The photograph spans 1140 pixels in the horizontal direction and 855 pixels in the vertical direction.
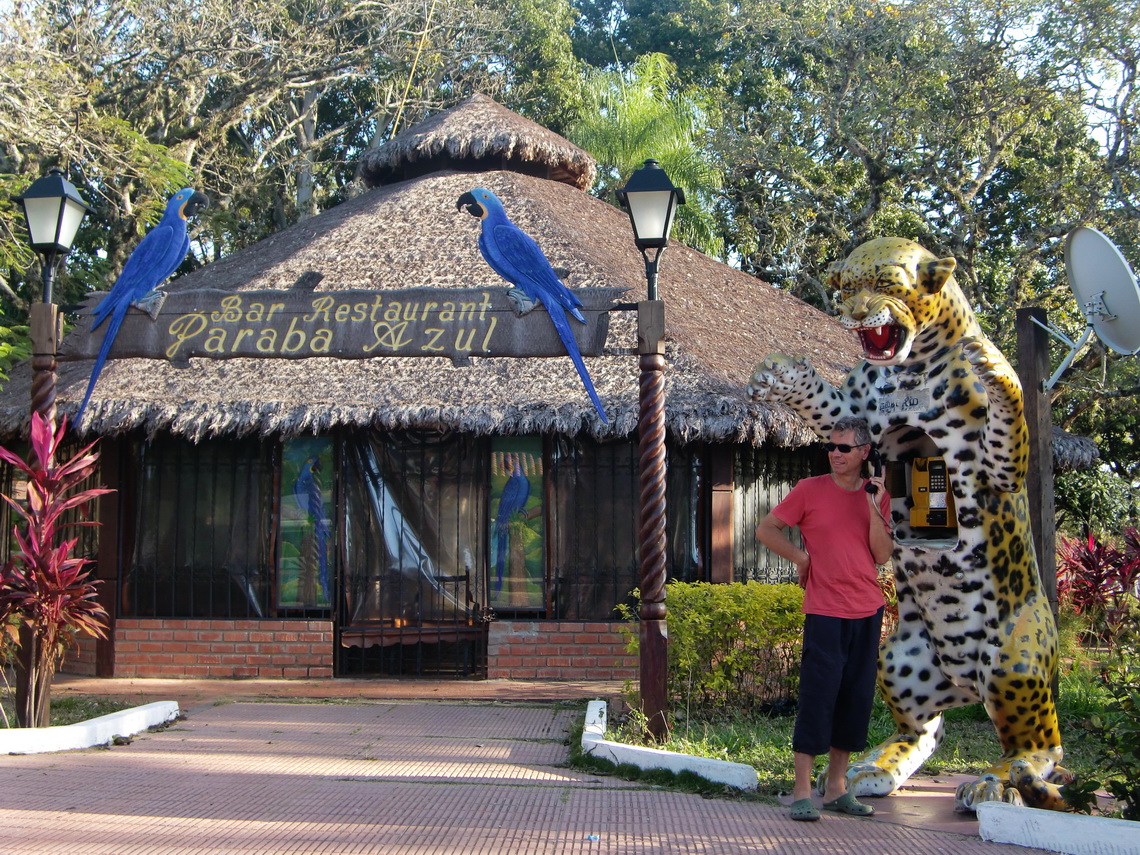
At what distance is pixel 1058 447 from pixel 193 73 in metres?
15.2

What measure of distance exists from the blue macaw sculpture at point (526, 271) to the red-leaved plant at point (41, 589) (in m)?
2.89

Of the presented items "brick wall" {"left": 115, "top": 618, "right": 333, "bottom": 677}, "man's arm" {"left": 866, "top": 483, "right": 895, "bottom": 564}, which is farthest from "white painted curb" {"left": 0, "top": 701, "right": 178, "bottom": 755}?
"man's arm" {"left": 866, "top": 483, "right": 895, "bottom": 564}

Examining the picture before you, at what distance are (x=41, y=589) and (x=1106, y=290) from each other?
639cm

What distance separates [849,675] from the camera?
488 centimetres

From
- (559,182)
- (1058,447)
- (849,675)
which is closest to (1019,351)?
(849,675)

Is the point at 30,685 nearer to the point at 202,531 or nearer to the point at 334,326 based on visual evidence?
the point at 334,326

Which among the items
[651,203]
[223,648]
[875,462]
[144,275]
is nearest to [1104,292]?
[875,462]

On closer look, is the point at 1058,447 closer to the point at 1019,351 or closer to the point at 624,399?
the point at 624,399

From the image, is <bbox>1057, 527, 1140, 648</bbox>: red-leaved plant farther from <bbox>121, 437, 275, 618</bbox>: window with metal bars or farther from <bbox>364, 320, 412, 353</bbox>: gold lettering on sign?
<bbox>121, 437, 275, 618</bbox>: window with metal bars

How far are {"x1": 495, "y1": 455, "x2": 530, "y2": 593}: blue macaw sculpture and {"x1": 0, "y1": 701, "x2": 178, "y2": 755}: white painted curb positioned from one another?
12.2 ft

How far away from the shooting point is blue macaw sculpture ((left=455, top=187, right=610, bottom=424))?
7.09 m

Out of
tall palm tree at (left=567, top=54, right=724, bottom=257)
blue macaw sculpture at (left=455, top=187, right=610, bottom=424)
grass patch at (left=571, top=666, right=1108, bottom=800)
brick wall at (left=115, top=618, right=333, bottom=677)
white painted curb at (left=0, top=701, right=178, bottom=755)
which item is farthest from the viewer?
tall palm tree at (left=567, top=54, right=724, bottom=257)

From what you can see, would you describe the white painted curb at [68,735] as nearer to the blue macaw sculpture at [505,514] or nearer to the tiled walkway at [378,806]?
the tiled walkway at [378,806]

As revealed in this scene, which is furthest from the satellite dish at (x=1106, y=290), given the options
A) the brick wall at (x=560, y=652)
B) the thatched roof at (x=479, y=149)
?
the thatched roof at (x=479, y=149)
